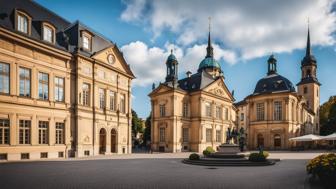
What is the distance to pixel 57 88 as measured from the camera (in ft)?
89.9

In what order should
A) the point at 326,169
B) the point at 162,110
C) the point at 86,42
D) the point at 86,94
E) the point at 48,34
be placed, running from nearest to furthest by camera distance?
the point at 326,169 < the point at 48,34 < the point at 86,94 < the point at 86,42 < the point at 162,110

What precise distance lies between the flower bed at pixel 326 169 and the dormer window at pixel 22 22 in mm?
24696

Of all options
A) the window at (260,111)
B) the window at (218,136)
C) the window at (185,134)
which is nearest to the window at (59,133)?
the window at (185,134)

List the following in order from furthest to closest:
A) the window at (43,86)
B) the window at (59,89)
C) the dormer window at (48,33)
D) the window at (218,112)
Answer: the window at (218,112)
the window at (59,89)
the dormer window at (48,33)
the window at (43,86)

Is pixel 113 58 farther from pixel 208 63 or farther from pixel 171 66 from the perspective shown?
pixel 208 63

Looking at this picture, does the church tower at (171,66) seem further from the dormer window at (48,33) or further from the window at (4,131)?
the window at (4,131)

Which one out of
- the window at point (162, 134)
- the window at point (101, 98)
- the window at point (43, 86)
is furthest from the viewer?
the window at point (162, 134)

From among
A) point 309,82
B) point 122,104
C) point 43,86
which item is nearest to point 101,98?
point 122,104

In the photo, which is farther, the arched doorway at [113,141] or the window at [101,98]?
the arched doorway at [113,141]

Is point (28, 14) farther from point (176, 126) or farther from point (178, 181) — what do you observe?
point (176, 126)

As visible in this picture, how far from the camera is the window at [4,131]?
71.9ft

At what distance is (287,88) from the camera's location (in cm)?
5566

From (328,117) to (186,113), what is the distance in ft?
128

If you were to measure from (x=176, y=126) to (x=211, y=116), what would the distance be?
8534 millimetres
